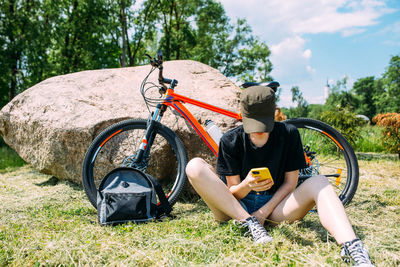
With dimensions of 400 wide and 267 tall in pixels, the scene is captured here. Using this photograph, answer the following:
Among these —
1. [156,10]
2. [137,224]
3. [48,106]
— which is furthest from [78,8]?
[137,224]

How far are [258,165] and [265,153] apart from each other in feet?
0.33

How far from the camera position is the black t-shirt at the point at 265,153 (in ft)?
6.53

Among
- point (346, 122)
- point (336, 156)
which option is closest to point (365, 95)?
point (346, 122)

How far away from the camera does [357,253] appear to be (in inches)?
58.6

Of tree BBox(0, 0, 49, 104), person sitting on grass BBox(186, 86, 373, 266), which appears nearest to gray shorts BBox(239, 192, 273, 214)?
person sitting on grass BBox(186, 86, 373, 266)

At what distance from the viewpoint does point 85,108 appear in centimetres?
343

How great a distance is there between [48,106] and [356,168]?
350 cm

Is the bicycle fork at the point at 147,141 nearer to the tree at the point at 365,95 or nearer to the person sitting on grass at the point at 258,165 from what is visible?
the person sitting on grass at the point at 258,165

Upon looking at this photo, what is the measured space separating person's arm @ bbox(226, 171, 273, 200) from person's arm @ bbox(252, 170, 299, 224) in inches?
7.0

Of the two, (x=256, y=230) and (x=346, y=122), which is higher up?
(x=346, y=122)

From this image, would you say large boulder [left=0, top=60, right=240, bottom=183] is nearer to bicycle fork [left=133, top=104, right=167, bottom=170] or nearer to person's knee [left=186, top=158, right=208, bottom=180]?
bicycle fork [left=133, top=104, right=167, bottom=170]

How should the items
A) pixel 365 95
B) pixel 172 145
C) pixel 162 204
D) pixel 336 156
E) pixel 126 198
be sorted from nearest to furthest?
pixel 126 198 → pixel 162 204 → pixel 172 145 → pixel 336 156 → pixel 365 95

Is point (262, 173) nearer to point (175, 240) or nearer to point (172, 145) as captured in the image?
point (175, 240)

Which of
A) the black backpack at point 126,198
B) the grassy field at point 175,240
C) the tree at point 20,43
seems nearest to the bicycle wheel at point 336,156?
the grassy field at point 175,240
